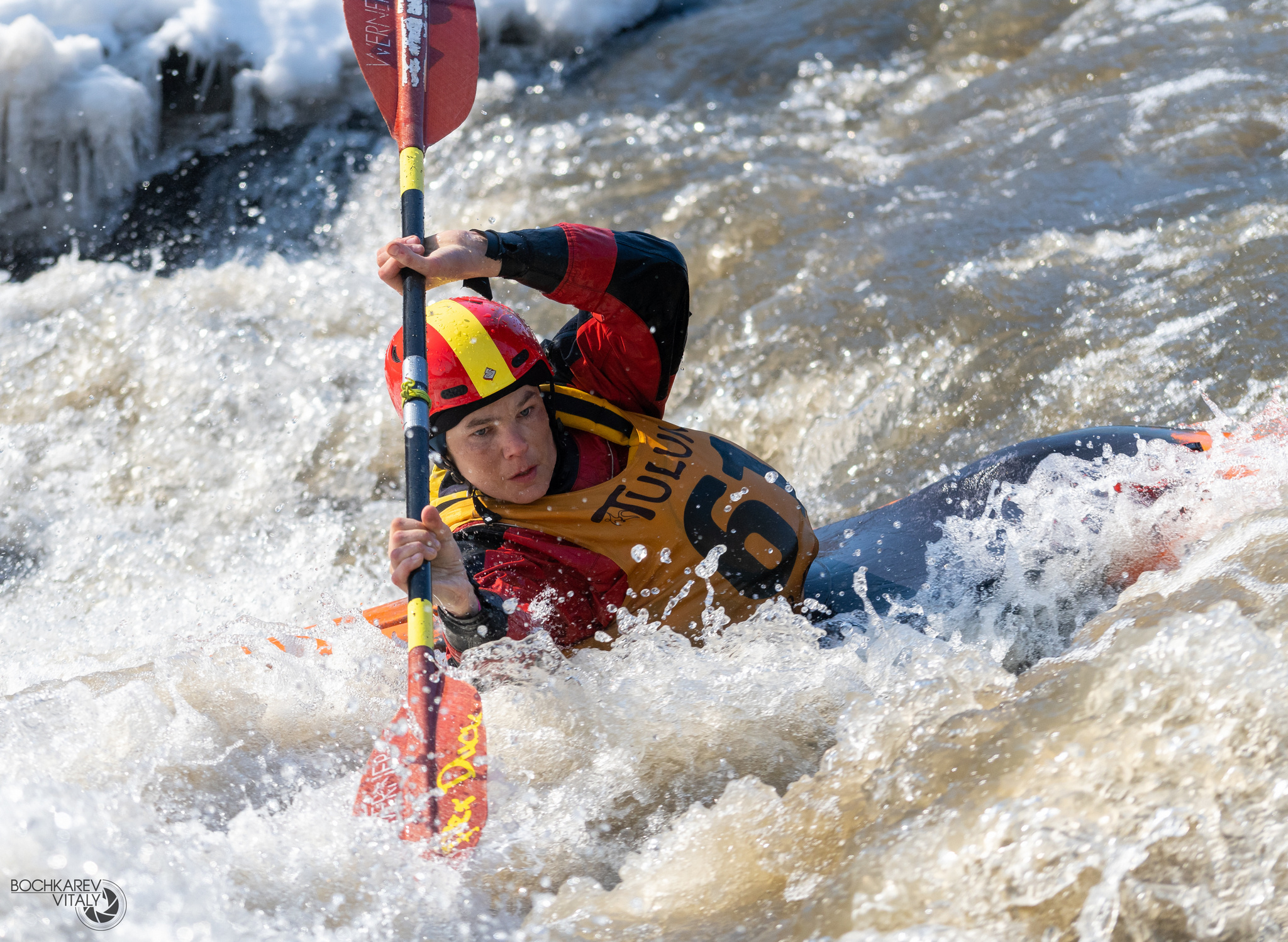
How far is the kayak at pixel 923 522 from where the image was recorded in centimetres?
280

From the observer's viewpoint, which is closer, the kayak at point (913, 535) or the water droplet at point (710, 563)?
the water droplet at point (710, 563)

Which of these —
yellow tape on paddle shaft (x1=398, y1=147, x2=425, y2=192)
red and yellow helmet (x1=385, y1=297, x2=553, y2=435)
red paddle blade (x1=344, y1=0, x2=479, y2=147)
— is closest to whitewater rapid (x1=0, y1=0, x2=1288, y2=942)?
red and yellow helmet (x1=385, y1=297, x2=553, y2=435)

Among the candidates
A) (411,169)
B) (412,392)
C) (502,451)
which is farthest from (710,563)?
(411,169)

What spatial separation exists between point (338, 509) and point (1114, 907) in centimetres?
349

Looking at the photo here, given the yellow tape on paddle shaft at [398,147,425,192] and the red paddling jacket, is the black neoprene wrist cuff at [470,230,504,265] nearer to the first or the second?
the red paddling jacket

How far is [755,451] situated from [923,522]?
138 centimetres

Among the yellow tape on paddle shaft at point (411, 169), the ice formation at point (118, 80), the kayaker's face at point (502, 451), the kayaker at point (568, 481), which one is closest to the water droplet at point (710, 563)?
the kayaker at point (568, 481)

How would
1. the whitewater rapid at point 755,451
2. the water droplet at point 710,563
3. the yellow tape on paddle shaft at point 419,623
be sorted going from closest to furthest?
the whitewater rapid at point 755,451, the yellow tape on paddle shaft at point 419,623, the water droplet at point 710,563

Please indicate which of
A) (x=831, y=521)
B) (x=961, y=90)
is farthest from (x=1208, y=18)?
(x=831, y=521)

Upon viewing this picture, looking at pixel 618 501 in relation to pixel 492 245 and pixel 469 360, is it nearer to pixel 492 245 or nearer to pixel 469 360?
pixel 469 360

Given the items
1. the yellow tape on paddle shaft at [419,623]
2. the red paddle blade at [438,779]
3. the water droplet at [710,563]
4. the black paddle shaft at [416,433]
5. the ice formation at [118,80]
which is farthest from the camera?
the ice formation at [118,80]

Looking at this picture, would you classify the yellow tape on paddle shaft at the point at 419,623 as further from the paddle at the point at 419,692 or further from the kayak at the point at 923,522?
the kayak at the point at 923,522

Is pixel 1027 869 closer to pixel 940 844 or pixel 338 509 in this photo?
pixel 940 844

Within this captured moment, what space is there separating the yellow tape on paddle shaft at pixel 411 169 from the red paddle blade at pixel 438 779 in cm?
125
